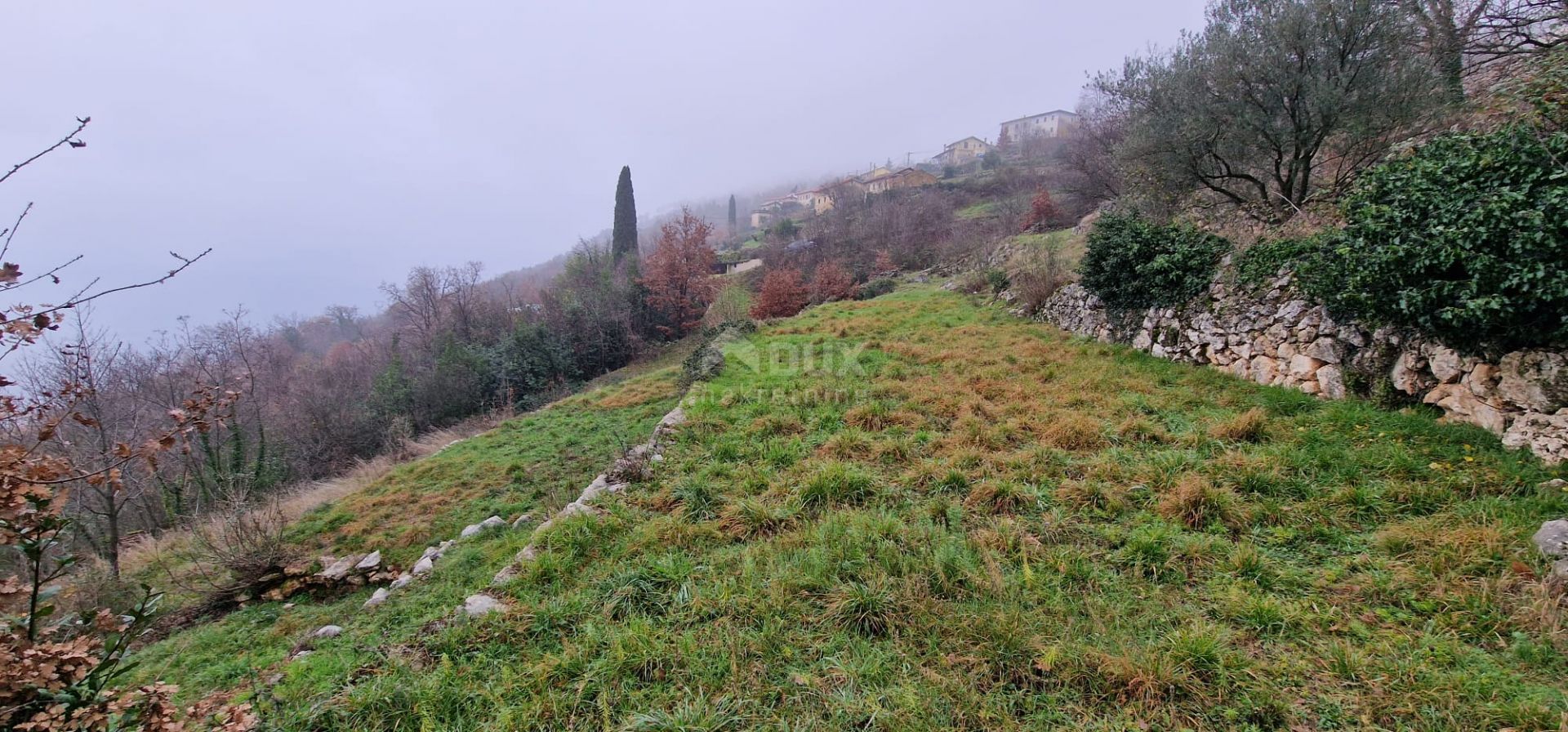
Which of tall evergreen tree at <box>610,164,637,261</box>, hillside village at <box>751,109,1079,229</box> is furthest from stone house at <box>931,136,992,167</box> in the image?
tall evergreen tree at <box>610,164,637,261</box>

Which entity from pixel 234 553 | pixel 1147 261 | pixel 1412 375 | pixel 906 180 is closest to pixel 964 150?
pixel 906 180

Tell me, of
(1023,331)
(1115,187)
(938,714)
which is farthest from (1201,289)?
(1115,187)

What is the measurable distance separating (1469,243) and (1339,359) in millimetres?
1547

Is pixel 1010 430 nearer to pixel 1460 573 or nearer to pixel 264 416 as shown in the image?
pixel 1460 573

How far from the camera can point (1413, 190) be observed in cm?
457

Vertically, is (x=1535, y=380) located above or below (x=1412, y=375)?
above

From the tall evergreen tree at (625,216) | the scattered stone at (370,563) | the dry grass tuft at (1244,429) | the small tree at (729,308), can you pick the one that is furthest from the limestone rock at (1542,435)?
the tall evergreen tree at (625,216)

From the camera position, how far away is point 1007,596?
3119 millimetres

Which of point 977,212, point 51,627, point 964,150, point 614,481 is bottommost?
point 614,481

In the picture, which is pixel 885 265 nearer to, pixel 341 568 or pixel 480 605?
pixel 341 568

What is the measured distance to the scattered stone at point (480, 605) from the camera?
3.48 m

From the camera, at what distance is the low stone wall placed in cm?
383

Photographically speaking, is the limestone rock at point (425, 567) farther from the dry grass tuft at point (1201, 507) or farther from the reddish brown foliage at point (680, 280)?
the reddish brown foliage at point (680, 280)

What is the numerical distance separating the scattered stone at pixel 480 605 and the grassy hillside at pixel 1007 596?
105 mm
